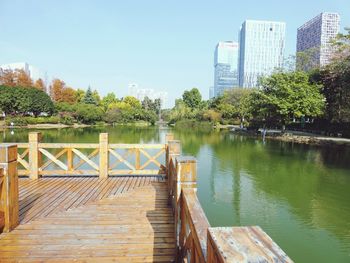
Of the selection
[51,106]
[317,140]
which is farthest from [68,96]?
[317,140]

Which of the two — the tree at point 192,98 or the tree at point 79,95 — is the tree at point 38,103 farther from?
the tree at point 192,98

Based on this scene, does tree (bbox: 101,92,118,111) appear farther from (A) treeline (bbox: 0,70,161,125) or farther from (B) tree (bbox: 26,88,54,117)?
(B) tree (bbox: 26,88,54,117)

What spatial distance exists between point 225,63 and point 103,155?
173m

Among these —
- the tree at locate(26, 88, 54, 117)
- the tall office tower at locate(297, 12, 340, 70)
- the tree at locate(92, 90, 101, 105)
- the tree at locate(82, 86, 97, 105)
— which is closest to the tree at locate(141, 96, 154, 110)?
the tree at locate(92, 90, 101, 105)

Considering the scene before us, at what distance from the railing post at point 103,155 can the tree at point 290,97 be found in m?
24.2

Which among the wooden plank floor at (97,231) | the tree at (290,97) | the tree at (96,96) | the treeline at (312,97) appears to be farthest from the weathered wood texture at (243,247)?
the tree at (96,96)

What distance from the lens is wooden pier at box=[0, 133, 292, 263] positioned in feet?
4.07

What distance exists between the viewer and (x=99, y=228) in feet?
13.2

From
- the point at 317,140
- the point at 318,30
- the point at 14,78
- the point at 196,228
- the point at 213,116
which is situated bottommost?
the point at 317,140

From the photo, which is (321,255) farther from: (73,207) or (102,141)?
(102,141)

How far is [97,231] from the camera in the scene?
3912 millimetres

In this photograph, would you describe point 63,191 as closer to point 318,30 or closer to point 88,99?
point 318,30

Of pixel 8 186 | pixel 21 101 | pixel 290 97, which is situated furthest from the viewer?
pixel 21 101

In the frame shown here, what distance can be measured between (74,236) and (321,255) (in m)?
4.63
